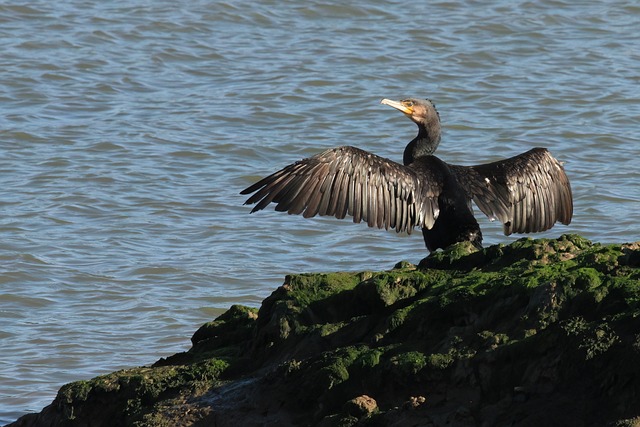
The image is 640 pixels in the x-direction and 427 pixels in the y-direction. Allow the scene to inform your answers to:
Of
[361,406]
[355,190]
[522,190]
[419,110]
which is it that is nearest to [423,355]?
[361,406]

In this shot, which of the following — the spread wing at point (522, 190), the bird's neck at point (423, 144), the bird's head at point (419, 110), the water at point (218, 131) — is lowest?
the water at point (218, 131)

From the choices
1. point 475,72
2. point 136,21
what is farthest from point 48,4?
point 475,72

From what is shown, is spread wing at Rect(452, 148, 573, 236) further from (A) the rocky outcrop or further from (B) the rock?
(B) the rock

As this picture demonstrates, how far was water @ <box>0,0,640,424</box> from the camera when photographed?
9609mm

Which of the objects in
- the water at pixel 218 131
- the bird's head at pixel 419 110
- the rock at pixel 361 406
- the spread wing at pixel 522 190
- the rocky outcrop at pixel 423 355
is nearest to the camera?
the rocky outcrop at pixel 423 355

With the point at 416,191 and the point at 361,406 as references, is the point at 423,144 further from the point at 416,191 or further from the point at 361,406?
the point at 361,406

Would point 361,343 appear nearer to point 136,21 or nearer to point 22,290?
point 22,290

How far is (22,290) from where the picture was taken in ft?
32.0

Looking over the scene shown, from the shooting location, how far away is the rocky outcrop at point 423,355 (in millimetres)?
4770

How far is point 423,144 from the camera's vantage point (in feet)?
28.0

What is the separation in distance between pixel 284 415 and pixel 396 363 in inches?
20.7

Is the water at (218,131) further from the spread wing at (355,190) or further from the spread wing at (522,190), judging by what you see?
the spread wing at (522,190)

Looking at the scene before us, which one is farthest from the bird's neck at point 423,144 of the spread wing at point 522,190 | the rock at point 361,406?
the rock at point 361,406

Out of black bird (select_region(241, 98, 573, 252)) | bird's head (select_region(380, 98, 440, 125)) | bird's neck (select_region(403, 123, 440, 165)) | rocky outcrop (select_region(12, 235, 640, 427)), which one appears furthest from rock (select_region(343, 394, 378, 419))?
bird's head (select_region(380, 98, 440, 125))
